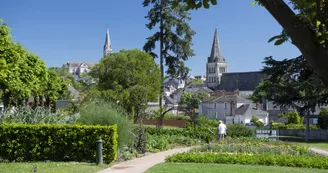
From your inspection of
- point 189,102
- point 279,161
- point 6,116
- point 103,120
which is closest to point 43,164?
point 103,120

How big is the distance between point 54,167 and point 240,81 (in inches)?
3818

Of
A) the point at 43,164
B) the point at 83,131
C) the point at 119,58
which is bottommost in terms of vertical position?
the point at 43,164

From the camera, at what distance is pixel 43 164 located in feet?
41.7

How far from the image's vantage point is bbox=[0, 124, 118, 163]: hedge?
45.1 ft

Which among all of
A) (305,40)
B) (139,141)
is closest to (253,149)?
(139,141)

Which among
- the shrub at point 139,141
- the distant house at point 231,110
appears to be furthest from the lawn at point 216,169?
the distant house at point 231,110

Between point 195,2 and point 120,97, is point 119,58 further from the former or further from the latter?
point 195,2

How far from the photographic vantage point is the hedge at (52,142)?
1373 cm

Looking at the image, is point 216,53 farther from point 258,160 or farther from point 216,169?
point 216,169

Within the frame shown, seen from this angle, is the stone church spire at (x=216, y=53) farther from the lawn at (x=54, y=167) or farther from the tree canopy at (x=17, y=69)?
the lawn at (x=54, y=167)

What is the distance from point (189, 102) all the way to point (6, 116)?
61.9 metres

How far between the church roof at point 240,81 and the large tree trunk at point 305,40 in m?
104

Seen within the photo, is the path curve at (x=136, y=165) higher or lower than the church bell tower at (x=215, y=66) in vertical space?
lower

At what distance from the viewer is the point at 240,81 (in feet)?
346
